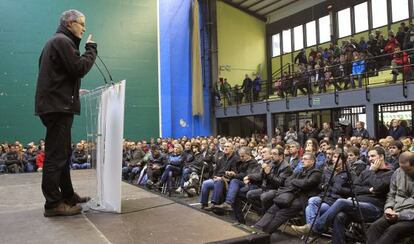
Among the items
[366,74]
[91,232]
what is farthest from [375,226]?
[366,74]

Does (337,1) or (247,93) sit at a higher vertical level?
(337,1)

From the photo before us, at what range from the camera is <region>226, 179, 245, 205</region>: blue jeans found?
5.16 metres

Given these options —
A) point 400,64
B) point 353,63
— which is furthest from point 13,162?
point 400,64

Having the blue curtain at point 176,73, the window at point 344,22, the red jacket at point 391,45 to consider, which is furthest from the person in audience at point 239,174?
the window at point 344,22

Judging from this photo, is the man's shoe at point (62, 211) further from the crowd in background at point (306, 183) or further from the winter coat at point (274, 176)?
the winter coat at point (274, 176)

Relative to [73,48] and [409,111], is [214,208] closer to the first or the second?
[73,48]

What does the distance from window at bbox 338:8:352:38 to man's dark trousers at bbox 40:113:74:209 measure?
14245 mm

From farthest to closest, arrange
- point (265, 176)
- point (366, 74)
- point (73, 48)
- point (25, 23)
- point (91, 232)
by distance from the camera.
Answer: point (25, 23) < point (366, 74) < point (265, 176) < point (73, 48) < point (91, 232)

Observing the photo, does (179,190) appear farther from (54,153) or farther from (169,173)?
(54,153)

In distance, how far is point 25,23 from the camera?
12.7m

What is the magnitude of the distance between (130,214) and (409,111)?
33.7ft

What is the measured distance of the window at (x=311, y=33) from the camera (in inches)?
Result: 641

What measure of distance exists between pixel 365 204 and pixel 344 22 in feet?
41.4

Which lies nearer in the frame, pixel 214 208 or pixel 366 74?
pixel 214 208
